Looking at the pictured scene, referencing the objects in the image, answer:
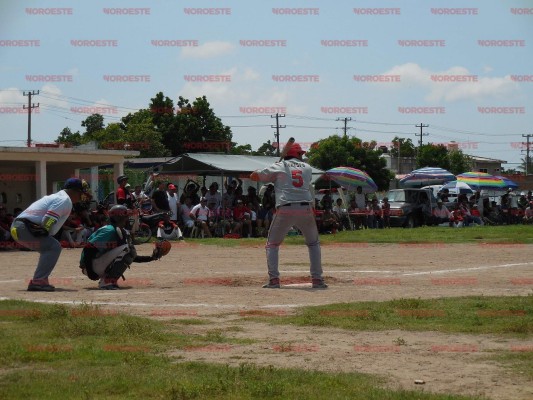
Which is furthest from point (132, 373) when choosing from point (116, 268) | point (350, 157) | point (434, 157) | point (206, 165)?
point (434, 157)

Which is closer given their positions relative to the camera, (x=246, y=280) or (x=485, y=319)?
(x=485, y=319)

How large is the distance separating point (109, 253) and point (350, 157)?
A: 2625 inches

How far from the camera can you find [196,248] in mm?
25078

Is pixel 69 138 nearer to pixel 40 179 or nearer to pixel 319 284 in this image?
pixel 40 179

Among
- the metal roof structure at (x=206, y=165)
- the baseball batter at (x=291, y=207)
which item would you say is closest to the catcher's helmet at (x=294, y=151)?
the baseball batter at (x=291, y=207)

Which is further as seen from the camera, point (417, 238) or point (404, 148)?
point (404, 148)

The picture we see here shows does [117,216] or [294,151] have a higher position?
[294,151]

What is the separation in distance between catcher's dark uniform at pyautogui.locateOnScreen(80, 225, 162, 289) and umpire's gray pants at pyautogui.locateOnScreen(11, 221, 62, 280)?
513mm

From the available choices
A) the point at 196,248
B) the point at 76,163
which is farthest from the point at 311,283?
the point at 76,163

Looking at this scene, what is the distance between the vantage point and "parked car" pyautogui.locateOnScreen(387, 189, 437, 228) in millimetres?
43188

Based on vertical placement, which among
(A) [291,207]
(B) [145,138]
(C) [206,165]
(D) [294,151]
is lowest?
(A) [291,207]

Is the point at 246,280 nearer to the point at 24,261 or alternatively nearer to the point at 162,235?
the point at 24,261

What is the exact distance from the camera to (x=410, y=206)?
→ 43906mm

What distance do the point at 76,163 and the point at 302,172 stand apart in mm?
21701
